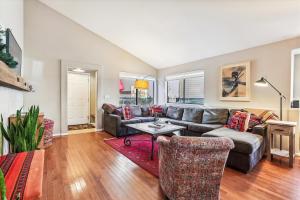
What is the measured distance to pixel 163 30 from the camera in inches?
161

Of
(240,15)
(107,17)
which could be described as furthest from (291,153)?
(107,17)

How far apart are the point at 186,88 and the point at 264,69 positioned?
2415mm

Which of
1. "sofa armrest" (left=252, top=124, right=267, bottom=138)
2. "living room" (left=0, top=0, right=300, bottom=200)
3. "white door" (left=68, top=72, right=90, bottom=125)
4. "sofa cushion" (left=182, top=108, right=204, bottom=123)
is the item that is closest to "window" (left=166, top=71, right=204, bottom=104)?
"living room" (left=0, top=0, right=300, bottom=200)

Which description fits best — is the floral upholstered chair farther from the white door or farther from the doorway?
the white door

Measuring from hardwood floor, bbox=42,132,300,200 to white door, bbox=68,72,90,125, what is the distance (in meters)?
3.27

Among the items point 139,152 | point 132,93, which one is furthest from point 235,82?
point 132,93

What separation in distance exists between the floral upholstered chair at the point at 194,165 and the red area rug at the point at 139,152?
77 cm

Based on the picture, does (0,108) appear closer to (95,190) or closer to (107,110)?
(95,190)

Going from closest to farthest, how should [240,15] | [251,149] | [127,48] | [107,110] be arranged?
[251,149]
[240,15]
[107,110]
[127,48]

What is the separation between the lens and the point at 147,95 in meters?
6.68

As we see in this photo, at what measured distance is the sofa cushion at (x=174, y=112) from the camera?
507 centimetres

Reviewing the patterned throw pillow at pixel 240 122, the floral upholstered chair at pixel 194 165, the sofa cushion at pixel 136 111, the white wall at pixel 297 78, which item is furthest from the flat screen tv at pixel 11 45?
the white wall at pixel 297 78

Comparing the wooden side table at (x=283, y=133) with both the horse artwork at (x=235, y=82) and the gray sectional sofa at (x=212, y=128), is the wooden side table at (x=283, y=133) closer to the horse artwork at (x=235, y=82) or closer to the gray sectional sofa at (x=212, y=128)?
the gray sectional sofa at (x=212, y=128)

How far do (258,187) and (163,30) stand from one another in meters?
3.69
